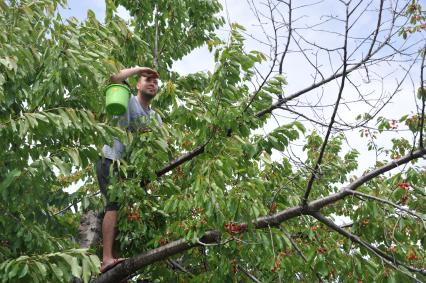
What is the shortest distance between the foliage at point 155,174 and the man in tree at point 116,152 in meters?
0.11

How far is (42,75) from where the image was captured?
3.66 metres

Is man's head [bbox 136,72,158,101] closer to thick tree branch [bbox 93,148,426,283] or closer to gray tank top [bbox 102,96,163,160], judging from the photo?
gray tank top [bbox 102,96,163,160]

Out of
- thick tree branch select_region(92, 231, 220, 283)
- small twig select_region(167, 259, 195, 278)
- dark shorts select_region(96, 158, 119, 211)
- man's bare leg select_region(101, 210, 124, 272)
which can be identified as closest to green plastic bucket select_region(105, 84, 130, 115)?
dark shorts select_region(96, 158, 119, 211)

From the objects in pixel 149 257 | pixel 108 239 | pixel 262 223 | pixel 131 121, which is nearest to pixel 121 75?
pixel 131 121

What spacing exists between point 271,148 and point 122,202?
1453 millimetres

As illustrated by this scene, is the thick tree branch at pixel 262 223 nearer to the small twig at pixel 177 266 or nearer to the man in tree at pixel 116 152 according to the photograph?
the man in tree at pixel 116 152

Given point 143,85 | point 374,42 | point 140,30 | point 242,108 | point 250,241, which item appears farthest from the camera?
point 140,30

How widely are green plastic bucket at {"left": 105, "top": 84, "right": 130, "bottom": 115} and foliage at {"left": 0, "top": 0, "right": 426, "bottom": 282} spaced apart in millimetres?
147

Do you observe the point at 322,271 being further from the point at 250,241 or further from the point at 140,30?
the point at 140,30

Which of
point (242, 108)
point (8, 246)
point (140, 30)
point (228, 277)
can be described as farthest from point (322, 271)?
point (140, 30)

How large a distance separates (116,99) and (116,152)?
34.4 inches

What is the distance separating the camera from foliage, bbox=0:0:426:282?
128 inches

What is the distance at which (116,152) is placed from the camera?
14.6 ft

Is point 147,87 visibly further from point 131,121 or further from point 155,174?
point 155,174
